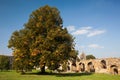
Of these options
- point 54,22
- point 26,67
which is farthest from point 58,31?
point 26,67

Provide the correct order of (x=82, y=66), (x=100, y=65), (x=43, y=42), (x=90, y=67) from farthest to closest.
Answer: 1. (x=82, y=66)
2. (x=90, y=67)
3. (x=100, y=65)
4. (x=43, y=42)

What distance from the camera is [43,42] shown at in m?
28.7

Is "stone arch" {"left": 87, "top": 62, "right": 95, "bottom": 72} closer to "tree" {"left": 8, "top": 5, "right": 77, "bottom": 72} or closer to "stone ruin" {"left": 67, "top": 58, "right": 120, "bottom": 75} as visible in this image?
"stone ruin" {"left": 67, "top": 58, "right": 120, "bottom": 75}

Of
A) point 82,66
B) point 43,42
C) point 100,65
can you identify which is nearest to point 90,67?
point 82,66

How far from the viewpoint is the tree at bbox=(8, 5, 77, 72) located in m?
28.3

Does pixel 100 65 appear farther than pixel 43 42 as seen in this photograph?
Yes

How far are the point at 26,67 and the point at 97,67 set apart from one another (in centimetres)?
2360

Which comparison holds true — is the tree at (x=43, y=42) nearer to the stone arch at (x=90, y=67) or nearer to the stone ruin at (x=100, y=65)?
the stone ruin at (x=100, y=65)

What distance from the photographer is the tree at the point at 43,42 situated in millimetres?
28297

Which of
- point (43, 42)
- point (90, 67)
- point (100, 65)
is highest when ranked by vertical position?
point (43, 42)

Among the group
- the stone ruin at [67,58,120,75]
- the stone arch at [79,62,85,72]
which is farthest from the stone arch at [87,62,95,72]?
the stone arch at [79,62,85,72]

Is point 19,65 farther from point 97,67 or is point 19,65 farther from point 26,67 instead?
point 97,67

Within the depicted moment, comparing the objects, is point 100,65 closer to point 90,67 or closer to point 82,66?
point 90,67

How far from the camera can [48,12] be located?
32.7m
